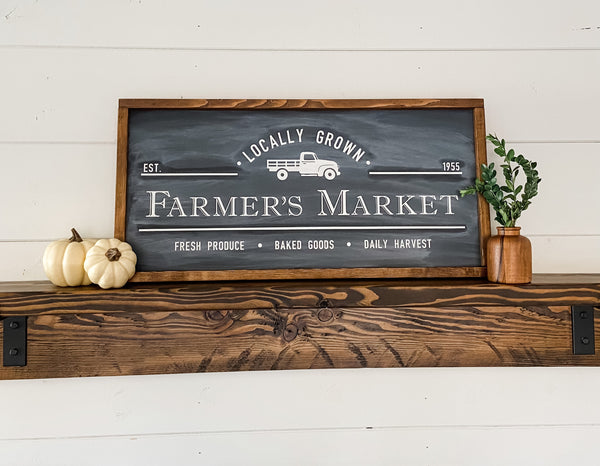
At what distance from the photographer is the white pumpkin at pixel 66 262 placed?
92cm

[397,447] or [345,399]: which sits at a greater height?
[345,399]

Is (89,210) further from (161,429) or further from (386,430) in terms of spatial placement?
(386,430)

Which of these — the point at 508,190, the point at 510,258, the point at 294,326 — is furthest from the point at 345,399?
the point at 508,190

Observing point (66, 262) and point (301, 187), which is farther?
point (301, 187)

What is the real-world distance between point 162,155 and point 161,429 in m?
0.70

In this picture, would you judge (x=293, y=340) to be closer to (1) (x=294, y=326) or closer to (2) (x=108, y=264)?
(1) (x=294, y=326)

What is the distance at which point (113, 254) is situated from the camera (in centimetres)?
92

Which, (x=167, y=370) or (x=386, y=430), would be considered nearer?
(x=167, y=370)

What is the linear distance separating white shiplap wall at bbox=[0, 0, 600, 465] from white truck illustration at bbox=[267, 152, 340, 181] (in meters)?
0.19
